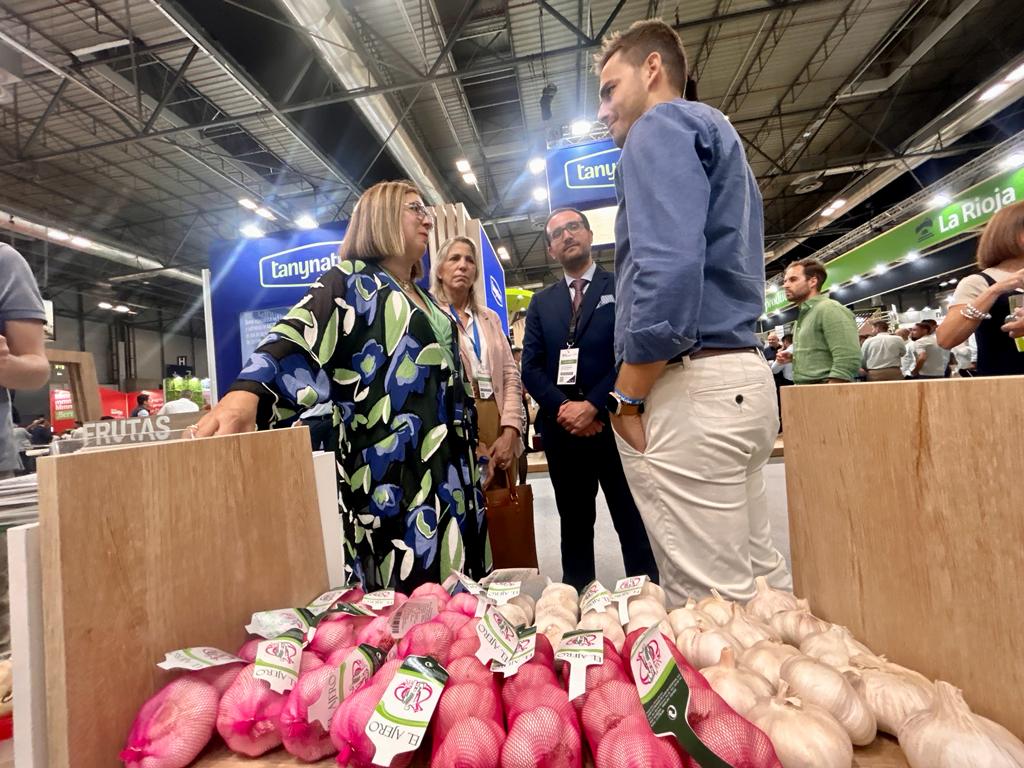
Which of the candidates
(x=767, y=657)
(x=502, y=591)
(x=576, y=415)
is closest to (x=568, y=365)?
(x=576, y=415)

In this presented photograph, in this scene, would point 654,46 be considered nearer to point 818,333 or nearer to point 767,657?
point 767,657

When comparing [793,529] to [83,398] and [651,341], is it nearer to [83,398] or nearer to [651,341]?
[651,341]

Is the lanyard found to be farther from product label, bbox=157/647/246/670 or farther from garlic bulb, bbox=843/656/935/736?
garlic bulb, bbox=843/656/935/736

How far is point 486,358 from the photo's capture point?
2.51m

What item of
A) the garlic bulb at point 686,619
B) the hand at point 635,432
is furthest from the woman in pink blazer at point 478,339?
the garlic bulb at point 686,619

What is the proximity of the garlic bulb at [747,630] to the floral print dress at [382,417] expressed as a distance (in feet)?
2.31

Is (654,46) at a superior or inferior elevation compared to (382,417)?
superior

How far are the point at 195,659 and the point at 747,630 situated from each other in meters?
0.72

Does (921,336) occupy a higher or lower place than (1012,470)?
higher

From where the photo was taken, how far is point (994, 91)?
24.3ft

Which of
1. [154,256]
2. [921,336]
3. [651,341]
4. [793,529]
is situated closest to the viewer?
[793,529]

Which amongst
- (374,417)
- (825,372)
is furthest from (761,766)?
(825,372)

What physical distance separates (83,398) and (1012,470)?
432 centimetres

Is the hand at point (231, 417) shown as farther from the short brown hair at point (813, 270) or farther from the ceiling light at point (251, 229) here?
the ceiling light at point (251, 229)
